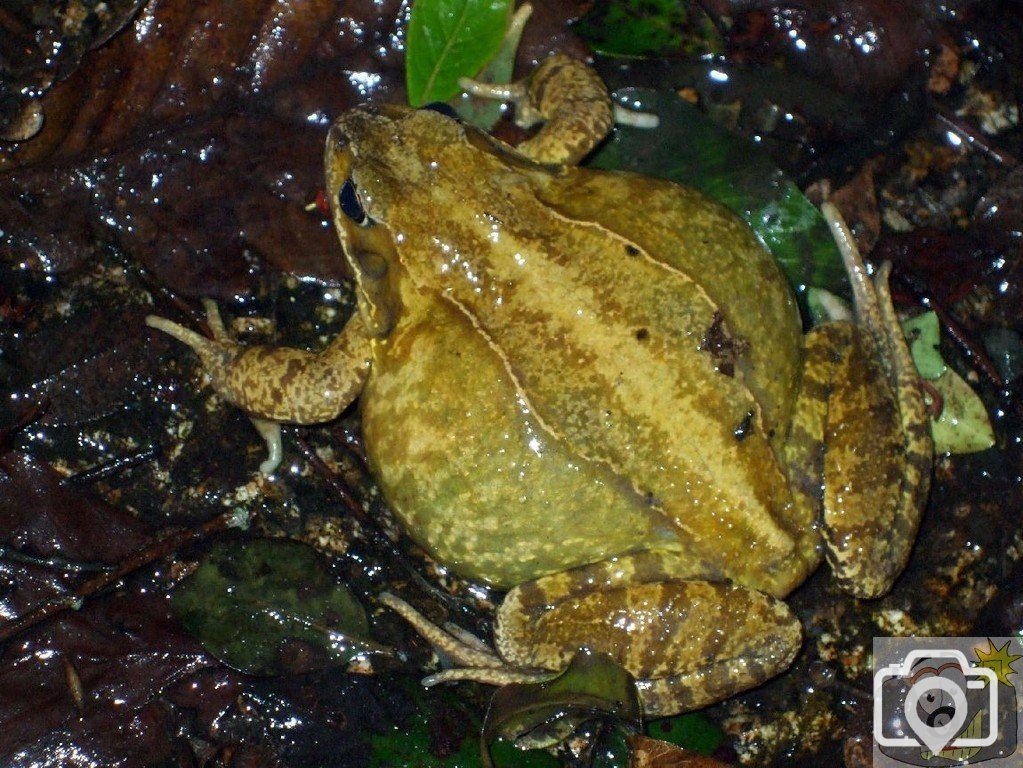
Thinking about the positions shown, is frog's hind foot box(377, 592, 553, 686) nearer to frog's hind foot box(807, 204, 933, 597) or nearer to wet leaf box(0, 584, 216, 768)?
wet leaf box(0, 584, 216, 768)

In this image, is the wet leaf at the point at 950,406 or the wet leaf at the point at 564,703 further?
the wet leaf at the point at 950,406

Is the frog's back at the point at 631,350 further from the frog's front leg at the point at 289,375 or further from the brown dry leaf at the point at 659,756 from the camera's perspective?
the brown dry leaf at the point at 659,756

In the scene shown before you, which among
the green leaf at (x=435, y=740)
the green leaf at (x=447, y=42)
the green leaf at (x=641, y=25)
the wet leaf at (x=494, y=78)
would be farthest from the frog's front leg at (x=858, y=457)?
the green leaf at (x=447, y=42)

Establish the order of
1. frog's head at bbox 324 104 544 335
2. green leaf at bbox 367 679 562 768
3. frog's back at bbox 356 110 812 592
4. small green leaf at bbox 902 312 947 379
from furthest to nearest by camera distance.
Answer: small green leaf at bbox 902 312 947 379
green leaf at bbox 367 679 562 768
frog's head at bbox 324 104 544 335
frog's back at bbox 356 110 812 592

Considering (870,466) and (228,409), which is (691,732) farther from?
Answer: (228,409)

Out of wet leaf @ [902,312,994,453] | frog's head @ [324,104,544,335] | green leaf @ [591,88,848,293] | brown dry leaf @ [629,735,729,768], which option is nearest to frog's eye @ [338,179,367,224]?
frog's head @ [324,104,544,335]

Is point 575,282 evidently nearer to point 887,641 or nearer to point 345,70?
point 345,70
